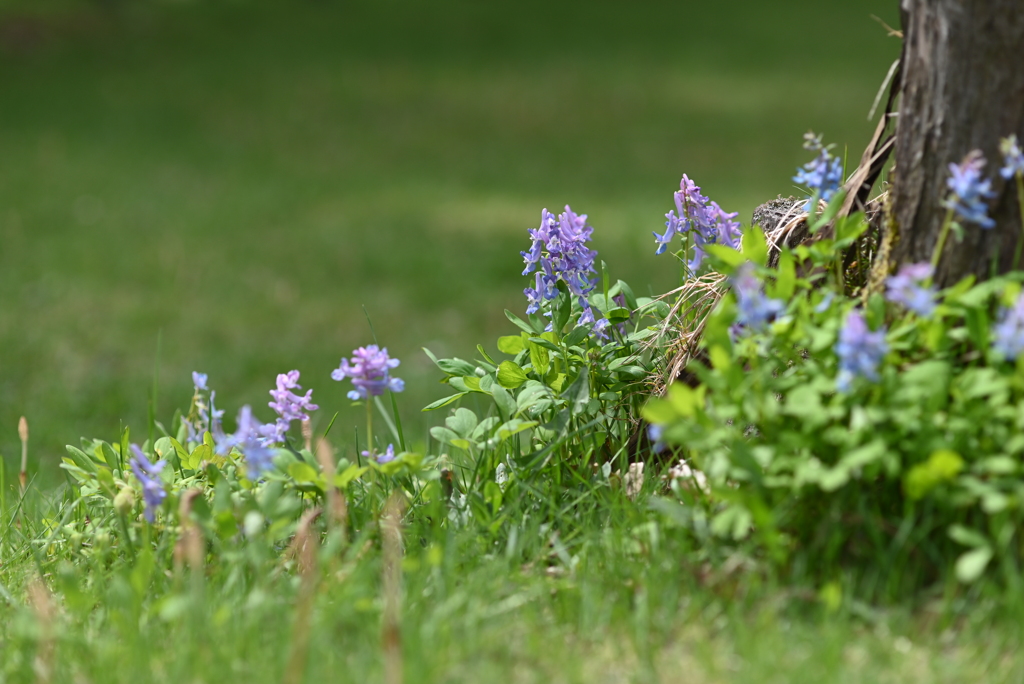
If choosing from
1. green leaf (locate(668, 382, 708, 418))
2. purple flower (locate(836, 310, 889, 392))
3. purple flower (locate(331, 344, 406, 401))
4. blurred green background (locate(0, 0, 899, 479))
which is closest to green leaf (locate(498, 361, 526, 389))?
purple flower (locate(331, 344, 406, 401))

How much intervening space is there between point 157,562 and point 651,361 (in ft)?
4.34

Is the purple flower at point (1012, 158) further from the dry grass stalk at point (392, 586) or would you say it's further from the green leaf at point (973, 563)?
the dry grass stalk at point (392, 586)

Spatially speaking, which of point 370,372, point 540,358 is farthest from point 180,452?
point 540,358

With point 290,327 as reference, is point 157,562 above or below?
below

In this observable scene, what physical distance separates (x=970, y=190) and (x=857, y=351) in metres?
0.42

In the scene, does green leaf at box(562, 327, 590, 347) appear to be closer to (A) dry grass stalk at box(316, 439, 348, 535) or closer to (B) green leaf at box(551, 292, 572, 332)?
(B) green leaf at box(551, 292, 572, 332)

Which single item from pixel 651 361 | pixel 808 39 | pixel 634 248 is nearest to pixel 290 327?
pixel 634 248

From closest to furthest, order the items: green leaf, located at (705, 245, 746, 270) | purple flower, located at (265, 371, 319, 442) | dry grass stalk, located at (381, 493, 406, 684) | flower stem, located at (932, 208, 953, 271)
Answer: dry grass stalk, located at (381, 493, 406, 684) → flower stem, located at (932, 208, 953, 271) → green leaf, located at (705, 245, 746, 270) → purple flower, located at (265, 371, 319, 442)

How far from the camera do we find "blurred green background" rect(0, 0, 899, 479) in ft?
20.1

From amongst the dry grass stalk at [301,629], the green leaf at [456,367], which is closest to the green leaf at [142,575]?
the dry grass stalk at [301,629]

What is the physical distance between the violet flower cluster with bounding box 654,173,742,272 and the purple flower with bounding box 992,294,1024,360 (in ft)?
3.03

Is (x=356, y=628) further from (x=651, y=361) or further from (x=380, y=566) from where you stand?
(x=651, y=361)

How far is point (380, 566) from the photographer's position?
6.94 feet

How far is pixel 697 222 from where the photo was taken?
262 centimetres
